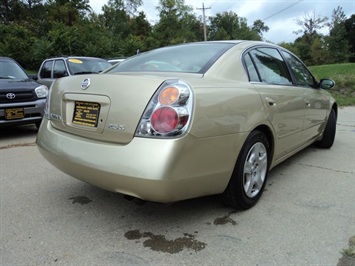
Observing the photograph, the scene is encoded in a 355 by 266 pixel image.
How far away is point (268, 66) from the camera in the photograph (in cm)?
328

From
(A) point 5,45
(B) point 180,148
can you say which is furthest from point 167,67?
(A) point 5,45

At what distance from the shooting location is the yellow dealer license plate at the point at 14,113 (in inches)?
213

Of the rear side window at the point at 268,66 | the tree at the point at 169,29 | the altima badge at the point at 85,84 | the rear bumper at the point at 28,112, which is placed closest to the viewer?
the altima badge at the point at 85,84

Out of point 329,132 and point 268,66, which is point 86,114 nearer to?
point 268,66

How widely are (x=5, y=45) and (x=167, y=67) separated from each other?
20.7 m

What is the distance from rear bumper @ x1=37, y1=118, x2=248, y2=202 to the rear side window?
0.89 m

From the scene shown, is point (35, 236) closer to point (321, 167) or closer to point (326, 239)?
point (326, 239)

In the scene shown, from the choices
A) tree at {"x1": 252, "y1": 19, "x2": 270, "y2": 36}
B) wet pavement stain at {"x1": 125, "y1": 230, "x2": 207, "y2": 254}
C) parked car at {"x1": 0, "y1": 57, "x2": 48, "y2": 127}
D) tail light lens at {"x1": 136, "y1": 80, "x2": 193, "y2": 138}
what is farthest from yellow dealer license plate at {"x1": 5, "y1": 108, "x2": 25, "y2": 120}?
tree at {"x1": 252, "y1": 19, "x2": 270, "y2": 36}

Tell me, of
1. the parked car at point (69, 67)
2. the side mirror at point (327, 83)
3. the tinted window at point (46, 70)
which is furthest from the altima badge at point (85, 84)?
the tinted window at point (46, 70)

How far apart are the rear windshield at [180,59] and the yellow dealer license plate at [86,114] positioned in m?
0.69

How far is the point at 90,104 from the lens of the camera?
94.2 inches

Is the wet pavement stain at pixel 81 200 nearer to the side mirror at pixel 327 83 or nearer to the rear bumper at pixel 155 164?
the rear bumper at pixel 155 164

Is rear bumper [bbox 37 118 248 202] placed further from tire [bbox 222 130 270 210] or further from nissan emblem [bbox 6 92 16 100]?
nissan emblem [bbox 6 92 16 100]

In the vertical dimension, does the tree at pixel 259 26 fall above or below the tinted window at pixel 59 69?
above
